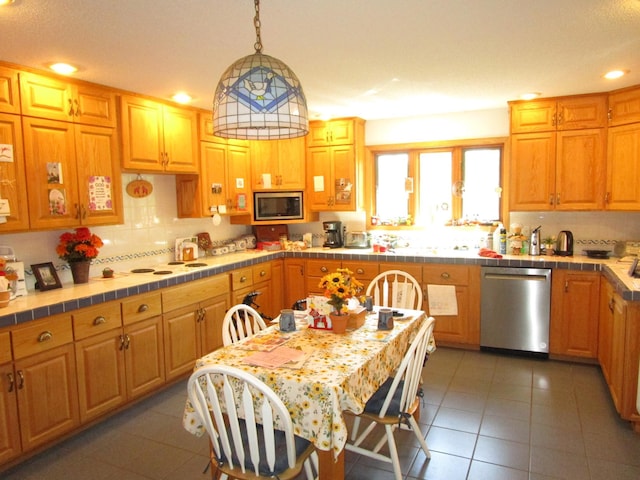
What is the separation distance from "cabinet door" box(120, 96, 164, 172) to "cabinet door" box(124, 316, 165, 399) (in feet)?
4.00

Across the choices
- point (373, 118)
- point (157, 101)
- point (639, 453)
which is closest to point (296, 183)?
point (373, 118)

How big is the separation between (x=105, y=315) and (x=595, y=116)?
413cm

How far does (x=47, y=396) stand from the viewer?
260cm

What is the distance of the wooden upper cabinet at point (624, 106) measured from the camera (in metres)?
3.58

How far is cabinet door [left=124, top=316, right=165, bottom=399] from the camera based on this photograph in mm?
3109

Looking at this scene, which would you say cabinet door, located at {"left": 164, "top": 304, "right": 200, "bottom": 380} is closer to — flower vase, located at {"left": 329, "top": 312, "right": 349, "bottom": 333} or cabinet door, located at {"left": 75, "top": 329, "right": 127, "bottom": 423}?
cabinet door, located at {"left": 75, "top": 329, "right": 127, "bottom": 423}

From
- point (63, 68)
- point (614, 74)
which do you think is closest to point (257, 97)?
point (63, 68)

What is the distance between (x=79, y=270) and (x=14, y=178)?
0.77m

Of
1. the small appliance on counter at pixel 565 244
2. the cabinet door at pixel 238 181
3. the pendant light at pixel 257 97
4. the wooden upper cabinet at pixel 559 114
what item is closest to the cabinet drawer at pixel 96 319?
the pendant light at pixel 257 97

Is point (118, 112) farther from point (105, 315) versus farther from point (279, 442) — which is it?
point (279, 442)

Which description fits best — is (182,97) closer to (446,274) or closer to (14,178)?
(14,178)

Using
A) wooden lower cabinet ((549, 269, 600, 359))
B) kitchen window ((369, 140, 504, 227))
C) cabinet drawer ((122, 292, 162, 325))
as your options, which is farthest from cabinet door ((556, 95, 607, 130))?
cabinet drawer ((122, 292, 162, 325))

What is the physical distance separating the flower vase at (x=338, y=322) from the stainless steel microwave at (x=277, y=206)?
8.50 feet

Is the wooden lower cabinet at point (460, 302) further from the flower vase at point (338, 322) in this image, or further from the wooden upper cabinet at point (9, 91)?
the wooden upper cabinet at point (9, 91)
